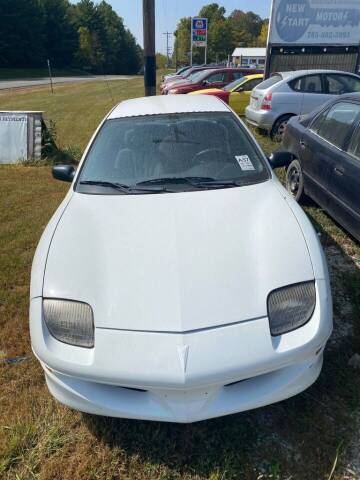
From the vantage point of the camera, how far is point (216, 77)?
12.7 meters

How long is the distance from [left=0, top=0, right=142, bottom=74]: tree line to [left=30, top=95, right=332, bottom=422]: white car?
59667 millimetres

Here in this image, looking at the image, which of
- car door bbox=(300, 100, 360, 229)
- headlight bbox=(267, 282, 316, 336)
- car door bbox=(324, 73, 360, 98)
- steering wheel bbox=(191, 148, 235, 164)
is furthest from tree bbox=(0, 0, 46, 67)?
headlight bbox=(267, 282, 316, 336)

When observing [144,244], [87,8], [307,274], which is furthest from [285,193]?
Result: [87,8]

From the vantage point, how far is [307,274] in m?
1.91

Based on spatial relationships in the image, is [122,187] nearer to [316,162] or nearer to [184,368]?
[184,368]

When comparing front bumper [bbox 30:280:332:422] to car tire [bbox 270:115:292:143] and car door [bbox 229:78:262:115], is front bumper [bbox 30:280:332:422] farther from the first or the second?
car door [bbox 229:78:262:115]

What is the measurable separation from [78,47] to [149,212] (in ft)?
229

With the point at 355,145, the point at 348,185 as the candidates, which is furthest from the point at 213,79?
the point at 348,185

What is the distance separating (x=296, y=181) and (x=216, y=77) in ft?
29.8

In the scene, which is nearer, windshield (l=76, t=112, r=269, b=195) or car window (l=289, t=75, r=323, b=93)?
windshield (l=76, t=112, r=269, b=195)

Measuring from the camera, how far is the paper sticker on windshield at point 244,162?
2.76 metres

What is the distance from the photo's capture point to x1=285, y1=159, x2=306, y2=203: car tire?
15.3ft

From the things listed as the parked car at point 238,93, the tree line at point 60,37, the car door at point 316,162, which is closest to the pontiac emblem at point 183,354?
A: the car door at point 316,162

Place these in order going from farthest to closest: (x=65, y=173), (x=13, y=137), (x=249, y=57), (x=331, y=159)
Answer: (x=249, y=57) → (x=13, y=137) → (x=331, y=159) → (x=65, y=173)
